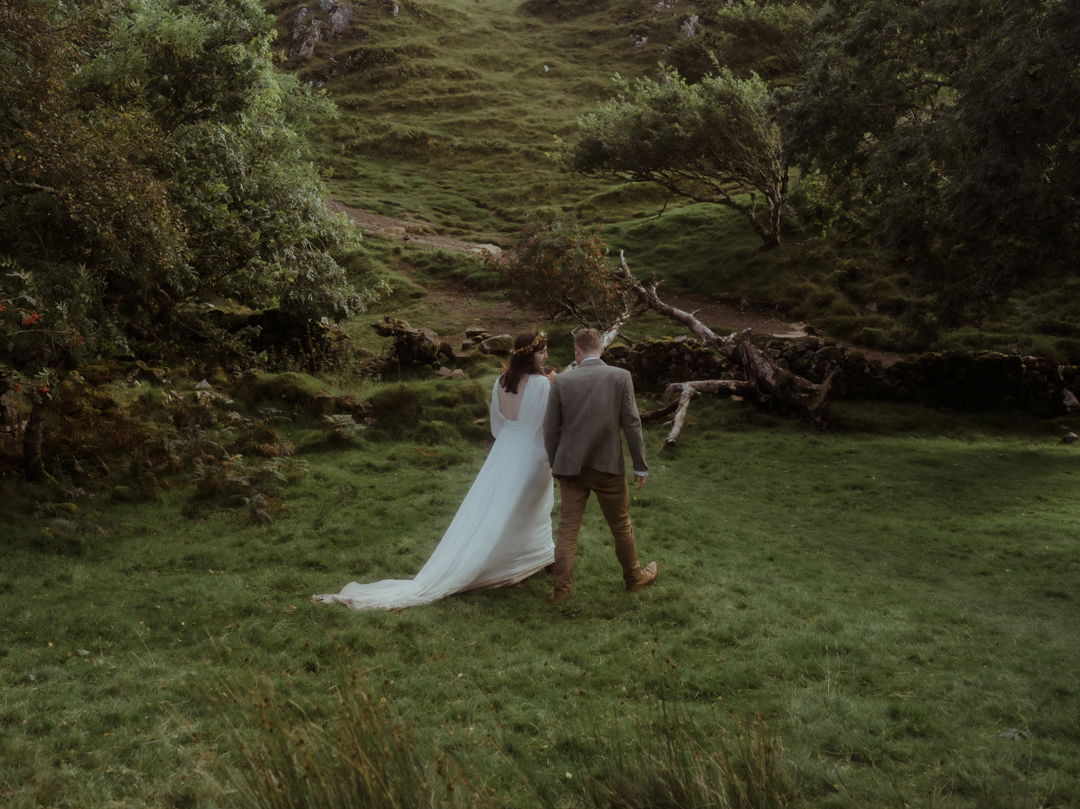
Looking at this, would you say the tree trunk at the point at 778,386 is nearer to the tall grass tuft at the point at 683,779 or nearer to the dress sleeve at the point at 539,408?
the dress sleeve at the point at 539,408

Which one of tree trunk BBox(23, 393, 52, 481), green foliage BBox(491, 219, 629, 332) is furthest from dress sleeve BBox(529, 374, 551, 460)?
green foliage BBox(491, 219, 629, 332)

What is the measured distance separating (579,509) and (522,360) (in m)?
1.60

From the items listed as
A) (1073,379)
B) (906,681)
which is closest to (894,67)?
(1073,379)

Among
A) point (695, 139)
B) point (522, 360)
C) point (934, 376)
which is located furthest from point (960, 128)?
point (695, 139)

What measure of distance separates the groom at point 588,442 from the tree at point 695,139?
19532mm

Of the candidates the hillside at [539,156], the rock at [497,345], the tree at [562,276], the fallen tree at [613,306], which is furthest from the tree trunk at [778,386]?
the rock at [497,345]

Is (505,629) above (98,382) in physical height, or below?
below

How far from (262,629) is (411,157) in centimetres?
4092

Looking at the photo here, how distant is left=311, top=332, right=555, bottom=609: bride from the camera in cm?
681

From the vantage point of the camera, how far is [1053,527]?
32.0ft

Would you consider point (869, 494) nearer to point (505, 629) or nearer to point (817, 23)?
point (505, 629)

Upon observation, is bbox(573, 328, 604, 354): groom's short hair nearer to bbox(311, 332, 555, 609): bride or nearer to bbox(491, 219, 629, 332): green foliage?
bbox(311, 332, 555, 609): bride

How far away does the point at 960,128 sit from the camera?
1148 centimetres

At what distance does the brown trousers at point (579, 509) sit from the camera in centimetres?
671
